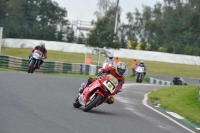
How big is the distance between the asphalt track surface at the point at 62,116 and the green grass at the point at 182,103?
2.64 ft

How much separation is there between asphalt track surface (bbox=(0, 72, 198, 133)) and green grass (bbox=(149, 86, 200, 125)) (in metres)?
0.80

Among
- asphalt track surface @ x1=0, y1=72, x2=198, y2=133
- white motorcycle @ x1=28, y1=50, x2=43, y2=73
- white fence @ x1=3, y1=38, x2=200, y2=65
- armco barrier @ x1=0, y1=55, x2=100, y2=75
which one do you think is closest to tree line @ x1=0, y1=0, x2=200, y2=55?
Answer: white fence @ x1=3, y1=38, x2=200, y2=65

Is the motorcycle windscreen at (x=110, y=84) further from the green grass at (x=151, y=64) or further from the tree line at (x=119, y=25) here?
the green grass at (x=151, y=64)

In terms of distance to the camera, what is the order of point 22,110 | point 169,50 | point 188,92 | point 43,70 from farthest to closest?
point 169,50, point 43,70, point 188,92, point 22,110

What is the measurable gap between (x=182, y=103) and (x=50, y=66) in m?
18.2

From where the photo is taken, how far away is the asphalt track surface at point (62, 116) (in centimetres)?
955

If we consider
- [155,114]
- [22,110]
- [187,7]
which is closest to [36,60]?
[155,114]

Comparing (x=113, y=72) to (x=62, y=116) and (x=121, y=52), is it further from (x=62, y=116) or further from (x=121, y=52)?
(x=121, y=52)

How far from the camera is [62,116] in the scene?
11109 millimetres

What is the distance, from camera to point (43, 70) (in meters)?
33.7

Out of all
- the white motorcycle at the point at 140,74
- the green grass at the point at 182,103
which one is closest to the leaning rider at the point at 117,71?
the green grass at the point at 182,103

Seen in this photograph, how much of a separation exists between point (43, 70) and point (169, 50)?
36.9 metres

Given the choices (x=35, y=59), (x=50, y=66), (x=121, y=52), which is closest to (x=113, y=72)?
(x=35, y=59)

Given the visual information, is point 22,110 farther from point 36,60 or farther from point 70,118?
point 36,60
